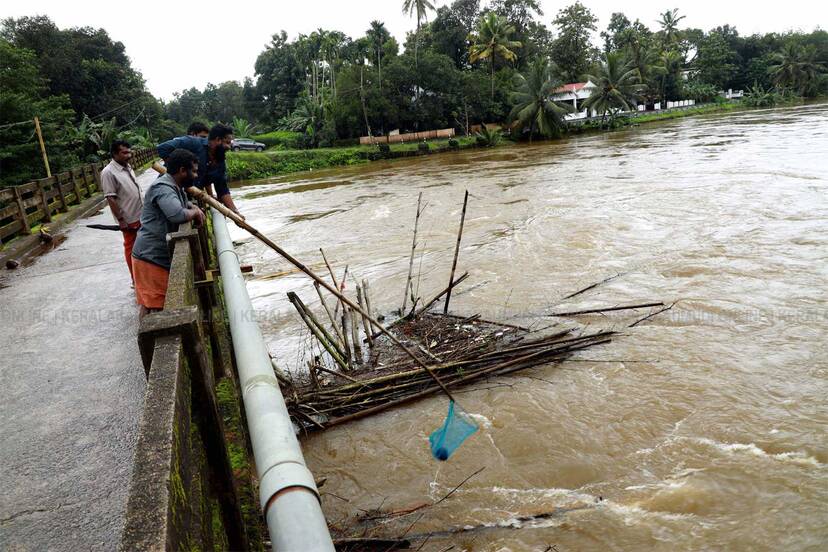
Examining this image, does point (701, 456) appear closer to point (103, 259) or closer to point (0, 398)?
point (0, 398)

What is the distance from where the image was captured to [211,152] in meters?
6.31

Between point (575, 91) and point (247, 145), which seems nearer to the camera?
point (247, 145)

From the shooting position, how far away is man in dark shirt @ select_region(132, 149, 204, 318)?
4.28 metres

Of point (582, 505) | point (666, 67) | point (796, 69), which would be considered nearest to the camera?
point (582, 505)

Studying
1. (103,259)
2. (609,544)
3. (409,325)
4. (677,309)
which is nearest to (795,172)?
(677,309)

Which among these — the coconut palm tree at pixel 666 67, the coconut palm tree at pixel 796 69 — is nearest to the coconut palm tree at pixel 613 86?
the coconut palm tree at pixel 666 67

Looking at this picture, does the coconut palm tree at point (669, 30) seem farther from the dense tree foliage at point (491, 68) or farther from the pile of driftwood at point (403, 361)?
the pile of driftwood at point (403, 361)

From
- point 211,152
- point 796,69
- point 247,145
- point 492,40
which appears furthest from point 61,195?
point 796,69

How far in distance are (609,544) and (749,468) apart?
147 centimetres

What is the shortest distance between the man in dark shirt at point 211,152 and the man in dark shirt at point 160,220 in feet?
4.78

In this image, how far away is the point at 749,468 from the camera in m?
4.27

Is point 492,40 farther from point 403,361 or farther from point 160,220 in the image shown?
point 160,220

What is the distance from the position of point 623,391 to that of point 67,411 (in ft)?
15.5

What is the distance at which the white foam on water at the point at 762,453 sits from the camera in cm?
427
